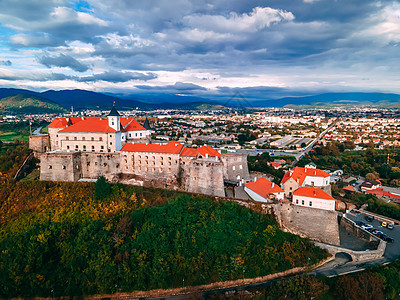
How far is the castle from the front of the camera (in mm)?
30062

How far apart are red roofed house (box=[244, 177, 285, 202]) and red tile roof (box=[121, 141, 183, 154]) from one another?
914 cm

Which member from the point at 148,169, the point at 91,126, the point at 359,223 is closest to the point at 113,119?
the point at 91,126

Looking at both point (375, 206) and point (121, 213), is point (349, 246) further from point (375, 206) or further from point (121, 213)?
point (121, 213)

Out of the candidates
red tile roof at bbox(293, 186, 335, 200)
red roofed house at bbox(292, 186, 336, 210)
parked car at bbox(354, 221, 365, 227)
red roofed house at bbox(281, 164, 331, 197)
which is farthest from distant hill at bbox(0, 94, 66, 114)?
parked car at bbox(354, 221, 365, 227)

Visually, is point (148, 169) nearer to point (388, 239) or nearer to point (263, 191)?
point (263, 191)

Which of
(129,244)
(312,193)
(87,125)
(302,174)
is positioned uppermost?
(87,125)

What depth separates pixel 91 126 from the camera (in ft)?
111

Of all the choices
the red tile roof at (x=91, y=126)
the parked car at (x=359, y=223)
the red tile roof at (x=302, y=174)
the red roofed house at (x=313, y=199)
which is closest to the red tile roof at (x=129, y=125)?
the red tile roof at (x=91, y=126)

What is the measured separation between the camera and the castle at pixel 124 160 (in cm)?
3006

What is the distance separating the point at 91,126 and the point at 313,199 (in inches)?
1063

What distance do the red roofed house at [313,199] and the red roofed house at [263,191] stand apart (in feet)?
5.32

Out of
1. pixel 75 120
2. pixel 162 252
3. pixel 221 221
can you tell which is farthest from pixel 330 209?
pixel 75 120

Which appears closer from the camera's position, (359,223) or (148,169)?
(148,169)

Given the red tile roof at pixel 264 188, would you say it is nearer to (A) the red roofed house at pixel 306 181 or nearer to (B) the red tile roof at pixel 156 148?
(A) the red roofed house at pixel 306 181
